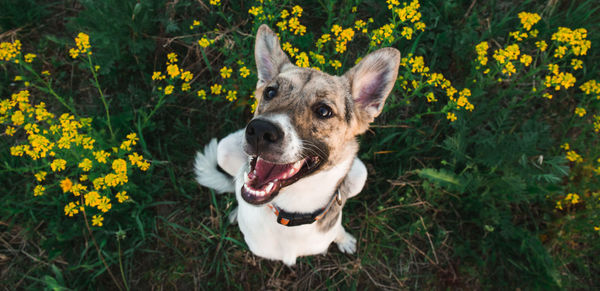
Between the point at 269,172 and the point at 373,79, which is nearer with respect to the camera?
the point at 269,172

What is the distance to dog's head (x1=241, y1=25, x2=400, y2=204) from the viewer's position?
227 cm

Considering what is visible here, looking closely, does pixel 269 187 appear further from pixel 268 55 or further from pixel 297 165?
pixel 268 55

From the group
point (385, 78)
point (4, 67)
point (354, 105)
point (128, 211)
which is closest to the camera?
point (385, 78)

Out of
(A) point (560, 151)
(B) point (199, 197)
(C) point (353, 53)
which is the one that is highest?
(C) point (353, 53)

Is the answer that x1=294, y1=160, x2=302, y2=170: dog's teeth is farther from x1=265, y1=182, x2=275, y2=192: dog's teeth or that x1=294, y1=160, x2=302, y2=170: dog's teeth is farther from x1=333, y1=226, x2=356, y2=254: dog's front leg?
x1=333, y1=226, x2=356, y2=254: dog's front leg

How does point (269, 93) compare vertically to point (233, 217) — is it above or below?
above

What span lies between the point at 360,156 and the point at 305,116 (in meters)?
1.69

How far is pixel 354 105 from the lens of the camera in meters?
2.93

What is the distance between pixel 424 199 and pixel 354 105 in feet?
5.81

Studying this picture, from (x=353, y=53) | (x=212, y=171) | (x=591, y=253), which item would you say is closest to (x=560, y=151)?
(x=591, y=253)

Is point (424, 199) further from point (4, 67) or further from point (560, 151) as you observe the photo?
point (4, 67)

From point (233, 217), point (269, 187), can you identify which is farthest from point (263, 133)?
point (233, 217)

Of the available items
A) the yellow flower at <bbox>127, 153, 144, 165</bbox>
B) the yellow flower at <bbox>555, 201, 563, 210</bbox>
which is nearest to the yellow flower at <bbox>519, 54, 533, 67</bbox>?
the yellow flower at <bbox>555, 201, 563, 210</bbox>

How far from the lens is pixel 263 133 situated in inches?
86.6
